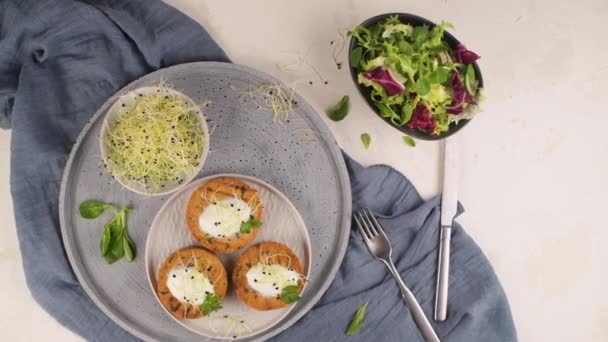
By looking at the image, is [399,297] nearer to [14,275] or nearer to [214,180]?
[214,180]

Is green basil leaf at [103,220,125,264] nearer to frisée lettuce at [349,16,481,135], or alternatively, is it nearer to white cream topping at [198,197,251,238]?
white cream topping at [198,197,251,238]

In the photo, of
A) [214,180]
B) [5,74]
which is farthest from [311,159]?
[5,74]

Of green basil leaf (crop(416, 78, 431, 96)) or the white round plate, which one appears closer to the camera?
green basil leaf (crop(416, 78, 431, 96))

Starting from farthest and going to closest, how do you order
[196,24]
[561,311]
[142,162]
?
1. [561,311]
2. [196,24]
3. [142,162]

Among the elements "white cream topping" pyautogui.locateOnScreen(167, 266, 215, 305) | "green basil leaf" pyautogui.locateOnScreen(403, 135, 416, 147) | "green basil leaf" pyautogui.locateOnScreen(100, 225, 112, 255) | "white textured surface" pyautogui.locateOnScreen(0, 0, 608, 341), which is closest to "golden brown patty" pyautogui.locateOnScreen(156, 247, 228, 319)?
"white cream topping" pyautogui.locateOnScreen(167, 266, 215, 305)

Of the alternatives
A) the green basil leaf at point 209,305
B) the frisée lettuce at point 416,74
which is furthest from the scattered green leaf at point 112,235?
the frisée lettuce at point 416,74

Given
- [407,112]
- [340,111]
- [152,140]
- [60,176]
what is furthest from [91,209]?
[407,112]

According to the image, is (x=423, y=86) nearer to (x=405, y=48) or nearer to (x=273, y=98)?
(x=405, y=48)

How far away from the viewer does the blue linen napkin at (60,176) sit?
1.34m

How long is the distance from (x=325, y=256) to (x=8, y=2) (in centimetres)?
96

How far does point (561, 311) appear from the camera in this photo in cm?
151

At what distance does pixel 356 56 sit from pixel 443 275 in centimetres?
58

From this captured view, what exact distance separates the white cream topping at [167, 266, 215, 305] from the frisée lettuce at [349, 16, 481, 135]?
1.81ft

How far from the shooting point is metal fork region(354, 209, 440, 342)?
1403 mm
